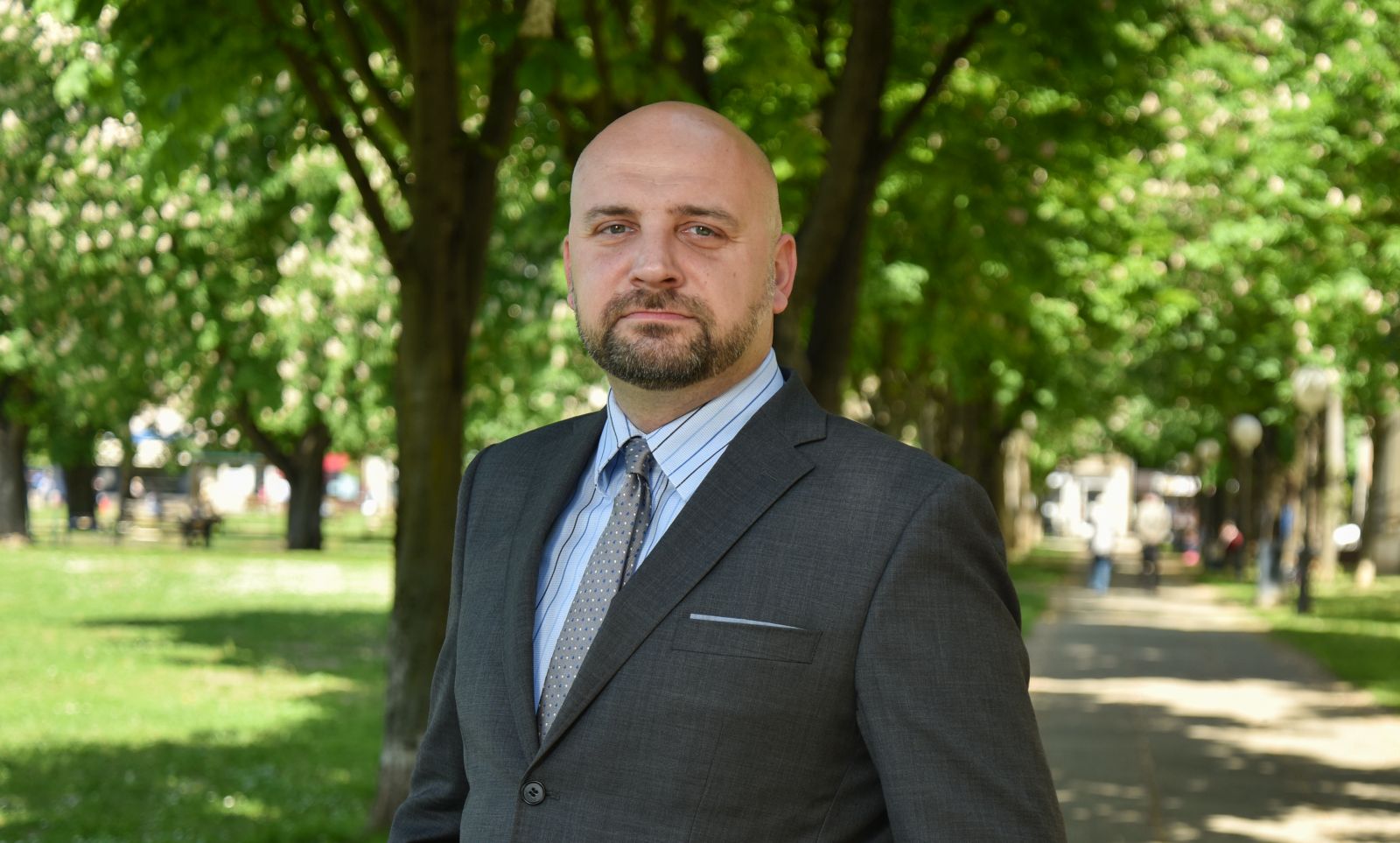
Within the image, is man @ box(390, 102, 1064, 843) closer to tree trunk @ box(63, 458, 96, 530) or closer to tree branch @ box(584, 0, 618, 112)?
tree branch @ box(584, 0, 618, 112)

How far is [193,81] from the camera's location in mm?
7523

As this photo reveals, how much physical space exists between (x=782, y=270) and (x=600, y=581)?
58 cm

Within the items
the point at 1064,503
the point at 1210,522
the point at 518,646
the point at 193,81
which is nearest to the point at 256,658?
the point at 193,81

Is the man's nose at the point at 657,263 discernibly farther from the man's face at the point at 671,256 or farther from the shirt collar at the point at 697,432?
the shirt collar at the point at 697,432

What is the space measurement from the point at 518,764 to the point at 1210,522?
5751 centimetres

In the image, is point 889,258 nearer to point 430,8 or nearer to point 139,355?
point 430,8

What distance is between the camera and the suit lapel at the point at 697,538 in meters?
2.32

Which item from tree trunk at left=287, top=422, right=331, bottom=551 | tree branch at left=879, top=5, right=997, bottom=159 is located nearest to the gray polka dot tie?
tree branch at left=879, top=5, right=997, bottom=159

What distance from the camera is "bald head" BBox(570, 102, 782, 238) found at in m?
2.52

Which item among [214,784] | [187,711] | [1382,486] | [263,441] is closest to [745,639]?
[214,784]

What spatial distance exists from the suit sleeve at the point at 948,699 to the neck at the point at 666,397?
0.40 metres

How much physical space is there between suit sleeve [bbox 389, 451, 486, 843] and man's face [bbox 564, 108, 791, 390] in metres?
0.54

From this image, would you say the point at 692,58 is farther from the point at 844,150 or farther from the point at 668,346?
the point at 668,346

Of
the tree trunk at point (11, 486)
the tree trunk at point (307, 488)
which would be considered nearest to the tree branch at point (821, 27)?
the tree trunk at point (307, 488)
